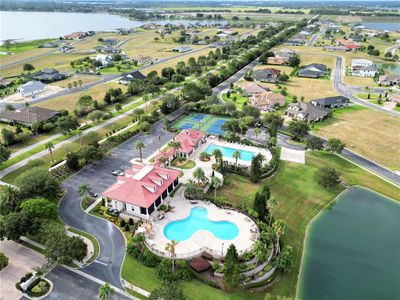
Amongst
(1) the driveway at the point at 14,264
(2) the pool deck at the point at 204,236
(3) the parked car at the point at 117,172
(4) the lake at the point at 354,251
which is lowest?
(4) the lake at the point at 354,251

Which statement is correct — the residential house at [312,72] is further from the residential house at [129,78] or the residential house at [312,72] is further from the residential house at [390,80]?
the residential house at [129,78]

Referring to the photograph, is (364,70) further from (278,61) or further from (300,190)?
(300,190)

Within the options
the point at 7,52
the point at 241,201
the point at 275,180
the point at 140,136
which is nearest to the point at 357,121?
the point at 275,180

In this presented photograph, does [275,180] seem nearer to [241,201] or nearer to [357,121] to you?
[241,201]

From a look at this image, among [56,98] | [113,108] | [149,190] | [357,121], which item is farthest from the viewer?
[56,98]

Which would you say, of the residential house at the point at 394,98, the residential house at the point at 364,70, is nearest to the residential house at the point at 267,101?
the residential house at the point at 394,98

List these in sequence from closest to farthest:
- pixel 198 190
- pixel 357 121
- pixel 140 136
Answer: pixel 198 190, pixel 140 136, pixel 357 121

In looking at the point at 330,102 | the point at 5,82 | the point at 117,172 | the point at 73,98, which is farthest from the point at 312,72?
the point at 5,82
